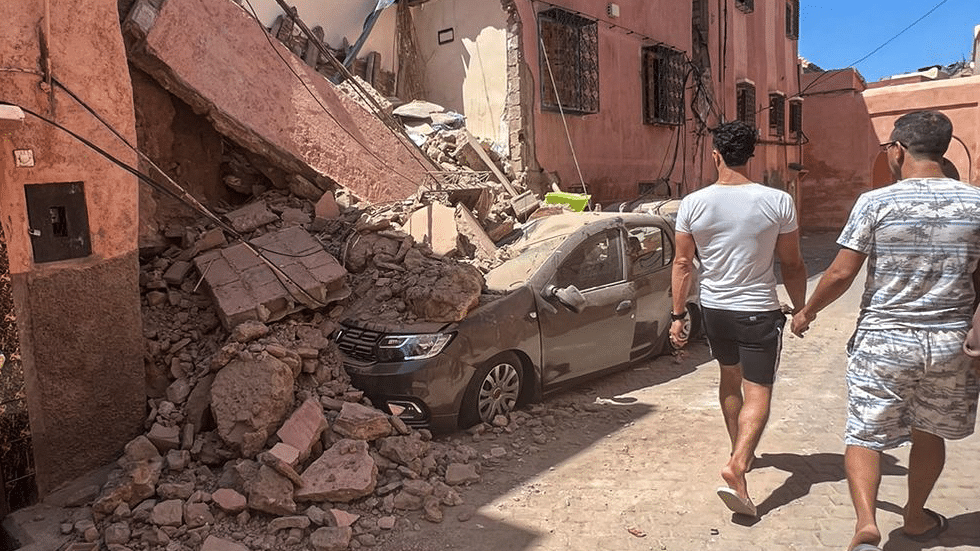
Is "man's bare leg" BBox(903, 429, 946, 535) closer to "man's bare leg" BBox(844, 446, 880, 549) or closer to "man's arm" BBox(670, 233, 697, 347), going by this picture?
"man's bare leg" BBox(844, 446, 880, 549)

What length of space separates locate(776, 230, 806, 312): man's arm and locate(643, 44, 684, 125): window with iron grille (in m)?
9.93

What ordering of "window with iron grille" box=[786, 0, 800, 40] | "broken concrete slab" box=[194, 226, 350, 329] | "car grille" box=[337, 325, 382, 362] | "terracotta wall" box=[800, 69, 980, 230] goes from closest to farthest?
"car grille" box=[337, 325, 382, 362] → "broken concrete slab" box=[194, 226, 350, 329] → "terracotta wall" box=[800, 69, 980, 230] → "window with iron grille" box=[786, 0, 800, 40]

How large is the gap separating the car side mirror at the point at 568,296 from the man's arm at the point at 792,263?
208 centimetres

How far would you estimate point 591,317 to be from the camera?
19.8ft

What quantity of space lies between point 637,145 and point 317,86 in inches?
274

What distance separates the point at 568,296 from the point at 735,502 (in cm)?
237

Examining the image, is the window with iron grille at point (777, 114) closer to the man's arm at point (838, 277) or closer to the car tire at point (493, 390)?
the car tire at point (493, 390)

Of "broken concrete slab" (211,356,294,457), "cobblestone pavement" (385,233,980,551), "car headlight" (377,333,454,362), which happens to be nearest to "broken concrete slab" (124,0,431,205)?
"car headlight" (377,333,454,362)

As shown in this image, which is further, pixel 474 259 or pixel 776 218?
pixel 474 259

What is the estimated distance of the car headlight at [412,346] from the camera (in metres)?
5.04

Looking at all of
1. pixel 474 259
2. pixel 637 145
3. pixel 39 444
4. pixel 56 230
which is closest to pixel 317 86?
pixel 474 259

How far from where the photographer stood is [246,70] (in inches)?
287

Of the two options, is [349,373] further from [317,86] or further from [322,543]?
[317,86]

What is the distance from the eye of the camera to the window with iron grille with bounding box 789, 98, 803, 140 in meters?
22.4
